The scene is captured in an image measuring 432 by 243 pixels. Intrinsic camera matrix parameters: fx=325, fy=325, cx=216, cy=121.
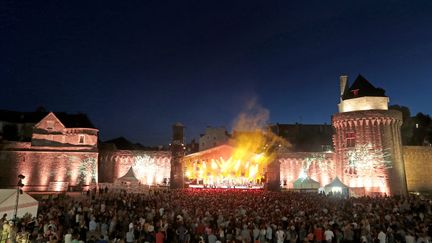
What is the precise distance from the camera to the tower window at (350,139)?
40.8 metres

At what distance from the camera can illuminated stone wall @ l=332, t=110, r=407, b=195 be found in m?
37.8

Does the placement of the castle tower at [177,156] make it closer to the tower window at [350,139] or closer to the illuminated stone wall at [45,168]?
the illuminated stone wall at [45,168]

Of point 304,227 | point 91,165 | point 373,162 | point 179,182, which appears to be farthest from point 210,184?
point 304,227

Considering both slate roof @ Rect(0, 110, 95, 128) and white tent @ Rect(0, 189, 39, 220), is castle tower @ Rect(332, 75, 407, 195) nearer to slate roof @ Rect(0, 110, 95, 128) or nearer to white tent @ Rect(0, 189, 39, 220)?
slate roof @ Rect(0, 110, 95, 128)

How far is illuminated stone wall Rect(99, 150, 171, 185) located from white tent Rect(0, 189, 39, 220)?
25194 millimetres

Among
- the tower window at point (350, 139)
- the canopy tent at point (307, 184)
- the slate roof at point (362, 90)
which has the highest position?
the slate roof at point (362, 90)

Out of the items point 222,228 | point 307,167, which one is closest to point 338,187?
point 307,167

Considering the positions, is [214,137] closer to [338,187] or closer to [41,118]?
[41,118]

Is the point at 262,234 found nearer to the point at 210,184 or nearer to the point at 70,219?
the point at 70,219

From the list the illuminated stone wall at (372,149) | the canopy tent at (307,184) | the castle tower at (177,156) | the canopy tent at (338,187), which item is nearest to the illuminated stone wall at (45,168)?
the castle tower at (177,156)

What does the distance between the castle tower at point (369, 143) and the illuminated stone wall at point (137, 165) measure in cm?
2325

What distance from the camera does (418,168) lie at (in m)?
42.5

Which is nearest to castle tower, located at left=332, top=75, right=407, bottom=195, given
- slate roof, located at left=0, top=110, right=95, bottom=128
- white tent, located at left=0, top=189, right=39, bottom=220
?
slate roof, located at left=0, top=110, right=95, bottom=128

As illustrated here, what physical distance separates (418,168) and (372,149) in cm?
903
